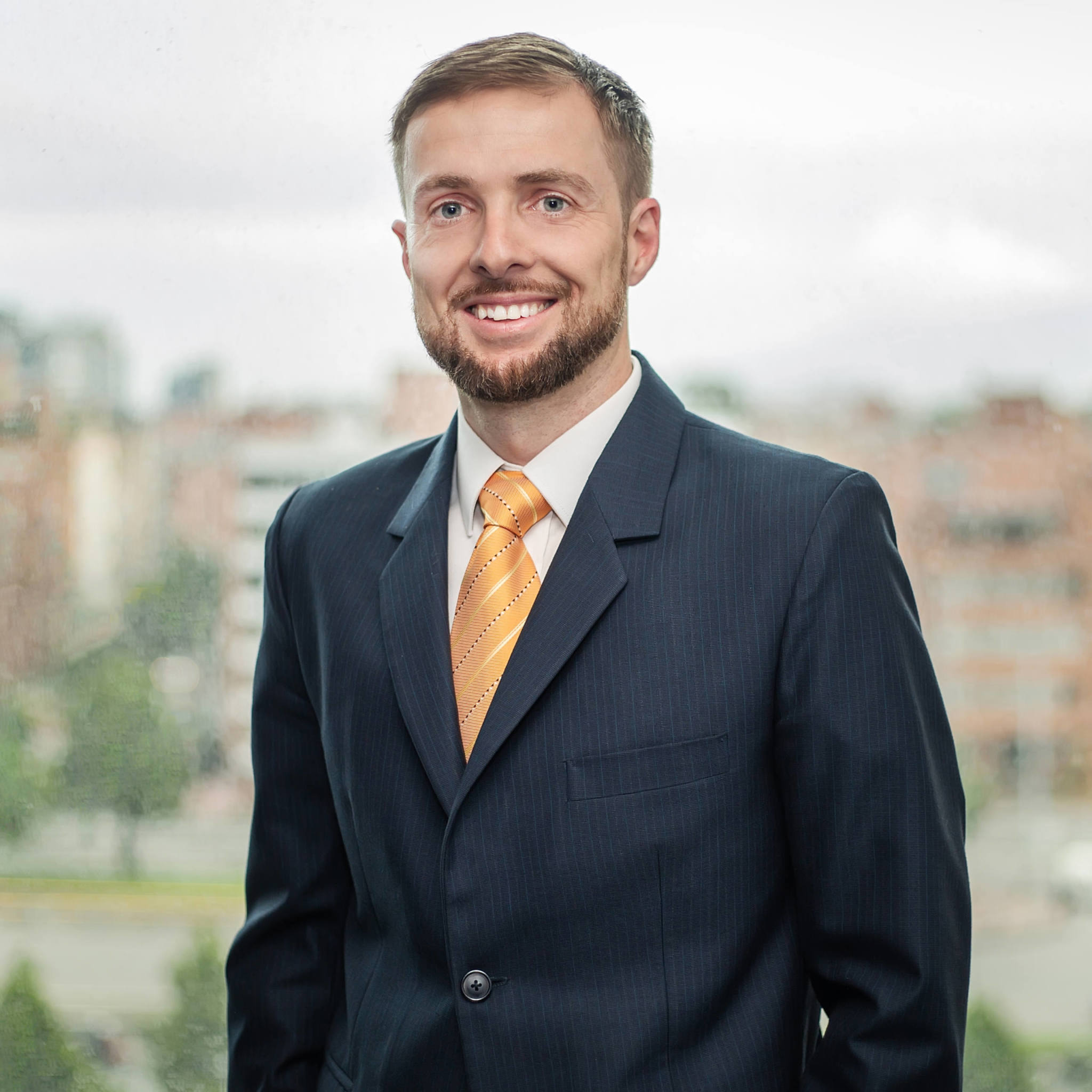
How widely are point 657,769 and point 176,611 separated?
39.9 inches

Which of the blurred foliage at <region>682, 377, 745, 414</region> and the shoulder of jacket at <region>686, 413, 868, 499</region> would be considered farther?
the blurred foliage at <region>682, 377, 745, 414</region>

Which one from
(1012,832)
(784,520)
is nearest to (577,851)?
(784,520)

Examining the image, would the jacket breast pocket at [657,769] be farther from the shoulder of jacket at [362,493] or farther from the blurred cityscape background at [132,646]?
the blurred cityscape background at [132,646]

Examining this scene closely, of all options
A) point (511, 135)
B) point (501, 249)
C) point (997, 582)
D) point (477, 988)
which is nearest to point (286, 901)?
point (477, 988)

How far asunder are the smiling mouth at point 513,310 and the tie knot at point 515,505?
0.56 feet

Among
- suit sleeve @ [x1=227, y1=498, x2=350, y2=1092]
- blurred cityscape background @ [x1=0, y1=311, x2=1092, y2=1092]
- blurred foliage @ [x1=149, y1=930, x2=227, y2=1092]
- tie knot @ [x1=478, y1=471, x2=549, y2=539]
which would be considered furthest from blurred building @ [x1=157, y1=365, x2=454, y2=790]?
tie knot @ [x1=478, y1=471, x2=549, y2=539]

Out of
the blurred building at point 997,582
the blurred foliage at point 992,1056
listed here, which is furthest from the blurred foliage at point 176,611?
the blurred foliage at point 992,1056

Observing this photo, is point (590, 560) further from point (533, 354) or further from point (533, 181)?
point (533, 181)

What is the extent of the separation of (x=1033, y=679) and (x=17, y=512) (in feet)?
5.28

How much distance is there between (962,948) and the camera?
3.68 ft

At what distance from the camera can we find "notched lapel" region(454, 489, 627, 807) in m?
1.12

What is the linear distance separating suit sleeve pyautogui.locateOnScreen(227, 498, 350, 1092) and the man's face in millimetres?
422

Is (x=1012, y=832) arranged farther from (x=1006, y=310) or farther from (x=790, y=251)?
(x=790, y=251)

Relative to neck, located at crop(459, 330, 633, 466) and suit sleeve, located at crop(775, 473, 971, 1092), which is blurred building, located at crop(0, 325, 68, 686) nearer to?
neck, located at crop(459, 330, 633, 466)
